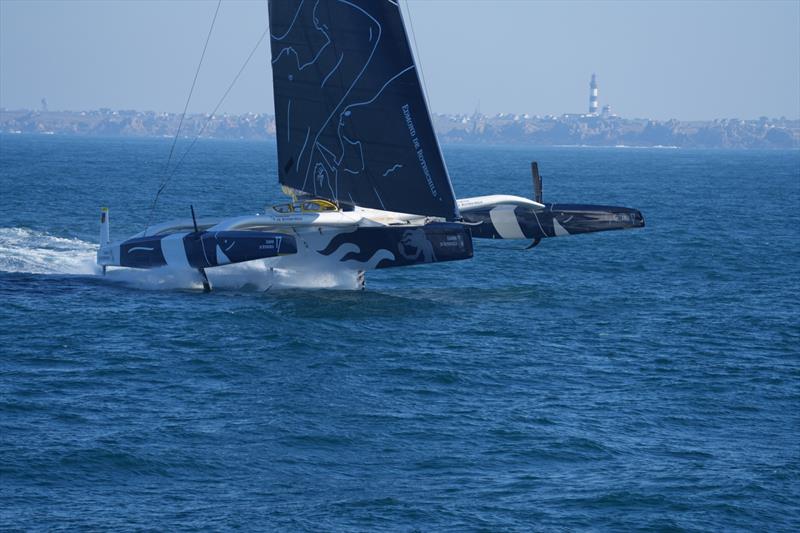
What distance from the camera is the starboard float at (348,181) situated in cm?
2745

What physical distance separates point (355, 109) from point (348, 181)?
204 centimetres

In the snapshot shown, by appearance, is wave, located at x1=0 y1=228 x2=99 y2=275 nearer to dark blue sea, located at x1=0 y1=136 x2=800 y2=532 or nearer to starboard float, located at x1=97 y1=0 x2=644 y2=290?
dark blue sea, located at x1=0 y1=136 x2=800 y2=532

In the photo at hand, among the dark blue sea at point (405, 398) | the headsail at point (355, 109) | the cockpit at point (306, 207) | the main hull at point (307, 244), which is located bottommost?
the dark blue sea at point (405, 398)

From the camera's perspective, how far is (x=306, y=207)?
30.5 m

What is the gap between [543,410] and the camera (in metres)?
19.7

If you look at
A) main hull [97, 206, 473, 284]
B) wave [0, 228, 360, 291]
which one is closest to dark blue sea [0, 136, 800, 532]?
wave [0, 228, 360, 291]

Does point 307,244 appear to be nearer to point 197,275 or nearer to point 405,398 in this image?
point 197,275

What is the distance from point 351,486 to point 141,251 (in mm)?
16045

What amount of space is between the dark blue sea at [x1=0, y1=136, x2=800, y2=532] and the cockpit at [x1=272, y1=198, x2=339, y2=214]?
219cm

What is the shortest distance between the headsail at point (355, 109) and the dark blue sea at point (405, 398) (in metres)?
3.04

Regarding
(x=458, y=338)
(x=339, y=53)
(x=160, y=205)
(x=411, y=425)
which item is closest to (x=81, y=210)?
(x=160, y=205)

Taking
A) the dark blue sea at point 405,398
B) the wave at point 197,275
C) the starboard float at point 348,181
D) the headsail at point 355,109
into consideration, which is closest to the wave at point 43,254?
the wave at point 197,275

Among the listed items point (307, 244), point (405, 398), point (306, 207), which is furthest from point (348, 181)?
point (405, 398)

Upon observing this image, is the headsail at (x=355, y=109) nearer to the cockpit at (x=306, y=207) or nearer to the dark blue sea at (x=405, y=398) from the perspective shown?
the cockpit at (x=306, y=207)
